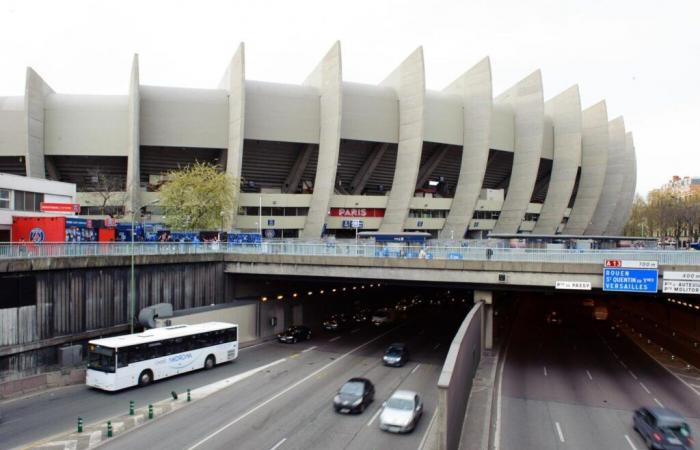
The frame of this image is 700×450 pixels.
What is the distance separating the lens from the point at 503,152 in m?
82.1

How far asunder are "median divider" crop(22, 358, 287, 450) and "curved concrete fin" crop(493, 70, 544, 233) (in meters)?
64.8

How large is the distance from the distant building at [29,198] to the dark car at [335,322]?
79.7 ft

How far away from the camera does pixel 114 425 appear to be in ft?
63.3

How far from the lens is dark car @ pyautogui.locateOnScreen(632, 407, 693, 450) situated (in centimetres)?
1738

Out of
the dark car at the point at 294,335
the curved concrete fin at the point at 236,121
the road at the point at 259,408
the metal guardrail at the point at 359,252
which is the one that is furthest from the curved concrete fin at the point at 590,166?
the road at the point at 259,408

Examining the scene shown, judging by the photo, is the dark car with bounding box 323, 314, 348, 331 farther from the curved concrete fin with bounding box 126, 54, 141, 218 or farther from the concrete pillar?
the curved concrete fin with bounding box 126, 54, 141, 218

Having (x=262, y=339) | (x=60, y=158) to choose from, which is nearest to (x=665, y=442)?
(x=262, y=339)

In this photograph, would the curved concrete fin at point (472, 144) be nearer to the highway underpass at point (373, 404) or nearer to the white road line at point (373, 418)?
the highway underpass at point (373, 404)

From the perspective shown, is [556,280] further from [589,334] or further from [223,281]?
[223,281]

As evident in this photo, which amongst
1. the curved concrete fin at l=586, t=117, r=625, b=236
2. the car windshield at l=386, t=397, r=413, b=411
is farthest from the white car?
the curved concrete fin at l=586, t=117, r=625, b=236

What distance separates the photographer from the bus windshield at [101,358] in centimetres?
2292

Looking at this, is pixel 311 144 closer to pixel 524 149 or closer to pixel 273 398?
pixel 524 149

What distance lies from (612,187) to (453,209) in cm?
5105

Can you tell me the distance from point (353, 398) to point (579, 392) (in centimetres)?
1307
